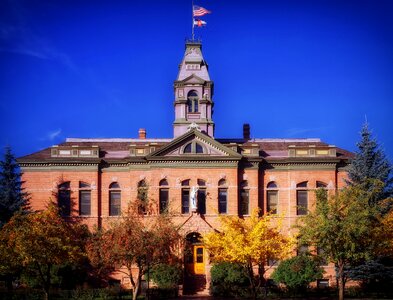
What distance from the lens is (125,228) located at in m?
31.6

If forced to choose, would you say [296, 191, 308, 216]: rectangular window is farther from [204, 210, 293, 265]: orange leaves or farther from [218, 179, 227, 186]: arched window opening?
[204, 210, 293, 265]: orange leaves

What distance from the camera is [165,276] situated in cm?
3797

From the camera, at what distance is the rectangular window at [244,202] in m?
44.0

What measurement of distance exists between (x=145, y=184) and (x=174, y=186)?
2.58 metres

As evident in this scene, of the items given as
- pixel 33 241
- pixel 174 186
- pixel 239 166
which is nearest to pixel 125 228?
pixel 33 241

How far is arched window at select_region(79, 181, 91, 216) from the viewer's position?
44.6 metres

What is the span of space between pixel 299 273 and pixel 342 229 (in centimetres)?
961

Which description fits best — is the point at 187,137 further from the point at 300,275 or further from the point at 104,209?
the point at 300,275

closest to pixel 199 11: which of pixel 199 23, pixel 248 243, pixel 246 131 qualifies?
pixel 199 23

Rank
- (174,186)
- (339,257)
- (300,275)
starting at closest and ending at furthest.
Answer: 1. (339,257)
2. (300,275)
3. (174,186)

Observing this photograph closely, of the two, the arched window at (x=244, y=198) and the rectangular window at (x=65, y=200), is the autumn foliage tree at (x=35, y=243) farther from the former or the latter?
the arched window at (x=244, y=198)

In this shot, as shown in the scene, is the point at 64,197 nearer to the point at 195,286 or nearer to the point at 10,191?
the point at 10,191

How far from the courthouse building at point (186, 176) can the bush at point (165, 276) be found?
5.20m

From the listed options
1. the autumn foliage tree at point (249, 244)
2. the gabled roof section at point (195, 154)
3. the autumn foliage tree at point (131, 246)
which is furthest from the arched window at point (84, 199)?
the autumn foliage tree at point (249, 244)
